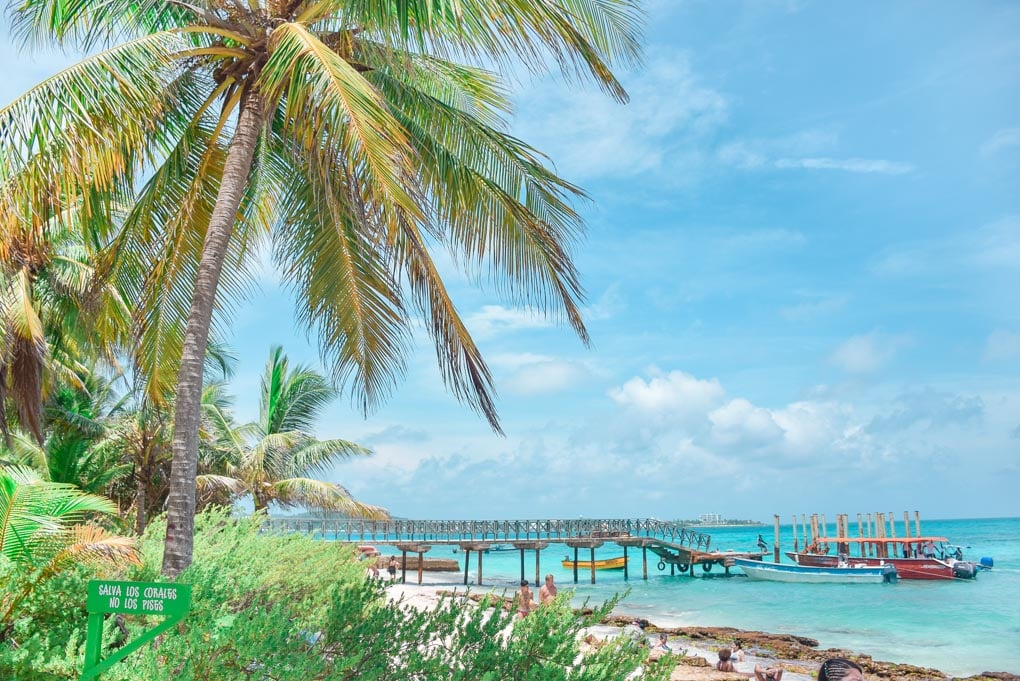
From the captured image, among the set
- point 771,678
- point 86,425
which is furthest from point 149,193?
point 86,425

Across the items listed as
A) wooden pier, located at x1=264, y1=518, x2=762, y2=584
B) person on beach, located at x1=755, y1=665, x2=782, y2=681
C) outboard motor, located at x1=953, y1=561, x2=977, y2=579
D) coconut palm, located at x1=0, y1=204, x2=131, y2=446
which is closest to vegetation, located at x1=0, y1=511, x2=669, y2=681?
coconut palm, located at x1=0, y1=204, x2=131, y2=446


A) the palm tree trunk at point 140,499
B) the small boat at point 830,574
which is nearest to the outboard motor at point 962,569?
the small boat at point 830,574

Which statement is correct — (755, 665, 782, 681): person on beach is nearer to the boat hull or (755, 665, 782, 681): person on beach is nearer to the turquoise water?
the turquoise water

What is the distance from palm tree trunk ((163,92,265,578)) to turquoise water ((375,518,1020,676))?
61.4 ft

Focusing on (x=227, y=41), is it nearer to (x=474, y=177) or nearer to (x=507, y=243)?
(x=474, y=177)

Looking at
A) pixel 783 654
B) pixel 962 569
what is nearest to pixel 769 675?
pixel 783 654

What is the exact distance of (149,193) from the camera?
336 inches

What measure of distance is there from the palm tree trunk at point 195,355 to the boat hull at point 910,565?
1559 inches

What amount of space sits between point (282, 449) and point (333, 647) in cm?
1842

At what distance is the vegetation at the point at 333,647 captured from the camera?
4.31m

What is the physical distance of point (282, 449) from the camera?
22.6m

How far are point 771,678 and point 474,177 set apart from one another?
26.0 feet

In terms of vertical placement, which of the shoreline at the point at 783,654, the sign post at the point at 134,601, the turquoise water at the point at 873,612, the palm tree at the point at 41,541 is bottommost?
the turquoise water at the point at 873,612

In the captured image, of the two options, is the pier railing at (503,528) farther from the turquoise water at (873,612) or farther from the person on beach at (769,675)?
the person on beach at (769,675)
